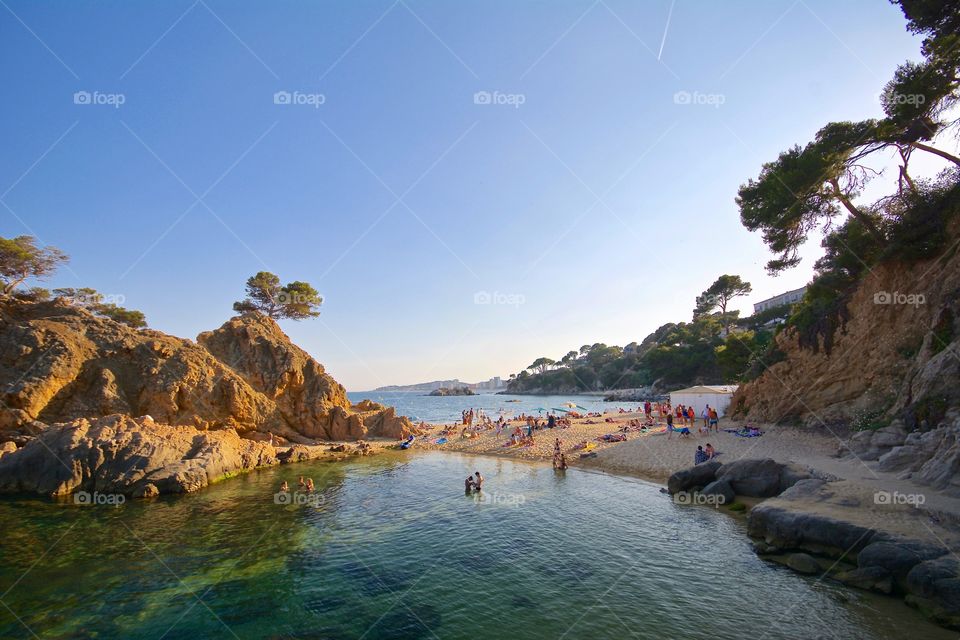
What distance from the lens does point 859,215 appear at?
24125mm

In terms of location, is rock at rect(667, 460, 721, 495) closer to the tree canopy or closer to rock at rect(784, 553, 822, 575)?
rock at rect(784, 553, 822, 575)

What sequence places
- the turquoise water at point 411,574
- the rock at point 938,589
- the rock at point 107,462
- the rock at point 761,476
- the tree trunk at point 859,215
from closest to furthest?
the rock at point 938,589
the turquoise water at point 411,574
the rock at point 761,476
the rock at point 107,462
the tree trunk at point 859,215

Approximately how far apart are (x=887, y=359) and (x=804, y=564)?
16.5m

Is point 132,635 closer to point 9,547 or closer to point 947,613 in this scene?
point 9,547

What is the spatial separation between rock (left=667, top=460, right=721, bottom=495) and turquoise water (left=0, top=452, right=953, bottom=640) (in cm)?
110

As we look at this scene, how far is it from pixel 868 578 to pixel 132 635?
62.4 ft

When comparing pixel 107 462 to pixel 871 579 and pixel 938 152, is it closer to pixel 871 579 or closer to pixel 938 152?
pixel 871 579

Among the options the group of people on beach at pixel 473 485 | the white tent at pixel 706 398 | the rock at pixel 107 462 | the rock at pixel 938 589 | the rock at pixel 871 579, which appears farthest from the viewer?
the white tent at pixel 706 398

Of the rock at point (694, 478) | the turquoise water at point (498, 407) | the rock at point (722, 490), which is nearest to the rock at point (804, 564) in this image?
the rock at point (722, 490)

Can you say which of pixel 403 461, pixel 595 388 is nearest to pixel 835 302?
pixel 403 461

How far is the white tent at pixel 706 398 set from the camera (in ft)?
117

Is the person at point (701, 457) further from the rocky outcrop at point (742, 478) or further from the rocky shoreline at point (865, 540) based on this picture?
the rocky shoreline at point (865, 540)

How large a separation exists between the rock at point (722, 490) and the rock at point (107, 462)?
1095 inches

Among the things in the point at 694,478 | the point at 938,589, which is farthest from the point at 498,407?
the point at 938,589
